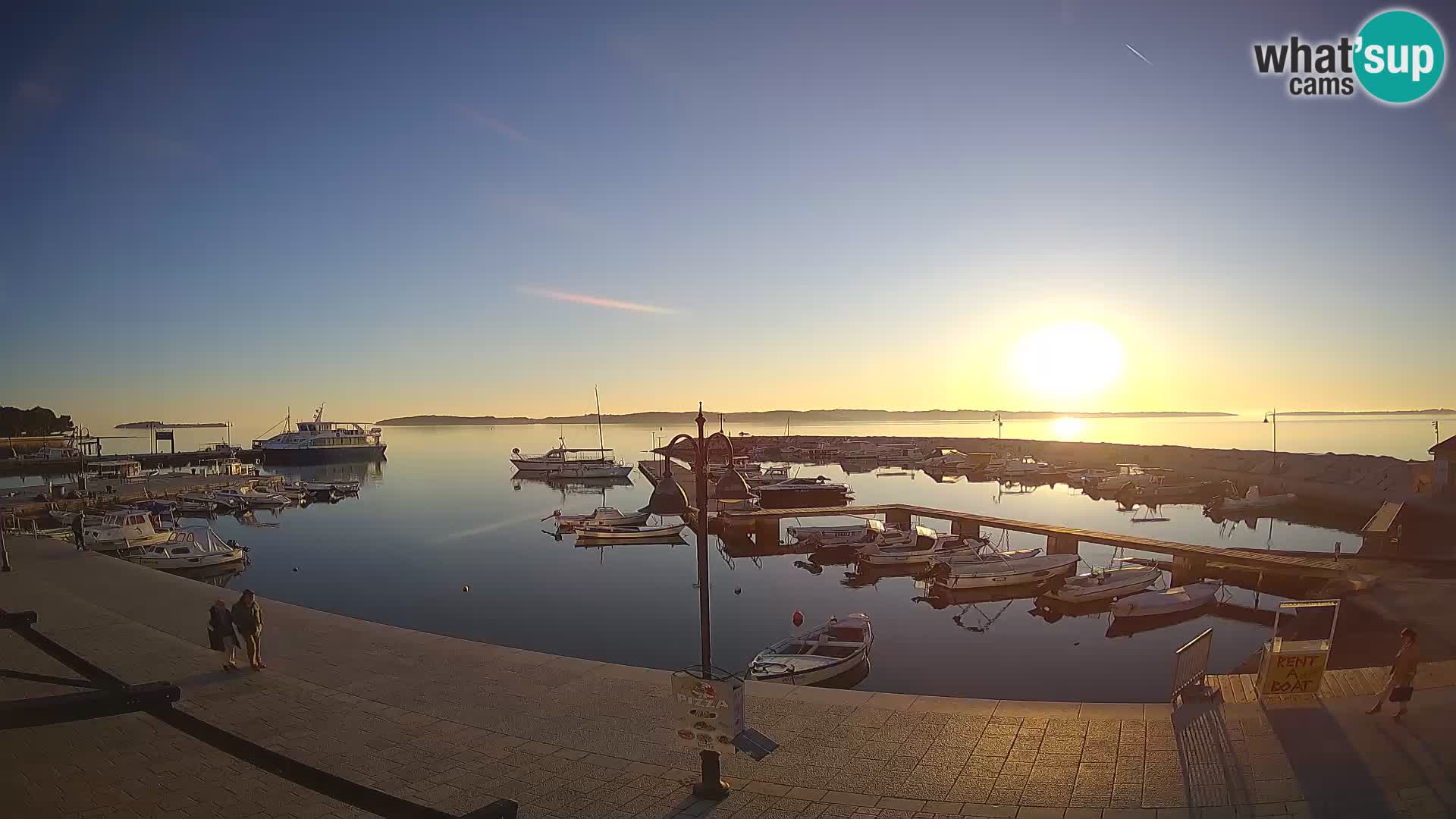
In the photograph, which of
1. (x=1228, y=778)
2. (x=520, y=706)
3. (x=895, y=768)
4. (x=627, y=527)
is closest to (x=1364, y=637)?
(x=1228, y=778)

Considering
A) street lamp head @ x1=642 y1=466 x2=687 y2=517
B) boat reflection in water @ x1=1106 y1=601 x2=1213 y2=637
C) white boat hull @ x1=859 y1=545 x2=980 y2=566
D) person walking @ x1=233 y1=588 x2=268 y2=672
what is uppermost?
street lamp head @ x1=642 y1=466 x2=687 y2=517

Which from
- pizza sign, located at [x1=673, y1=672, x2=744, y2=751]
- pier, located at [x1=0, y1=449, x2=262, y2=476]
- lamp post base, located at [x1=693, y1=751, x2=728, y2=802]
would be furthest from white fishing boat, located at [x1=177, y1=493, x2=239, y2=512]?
lamp post base, located at [x1=693, y1=751, x2=728, y2=802]

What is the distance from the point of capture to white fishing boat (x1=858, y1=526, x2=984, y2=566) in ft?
116

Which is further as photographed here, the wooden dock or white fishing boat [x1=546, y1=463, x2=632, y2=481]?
white fishing boat [x1=546, y1=463, x2=632, y2=481]

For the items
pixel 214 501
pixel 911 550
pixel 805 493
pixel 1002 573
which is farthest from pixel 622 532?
pixel 214 501

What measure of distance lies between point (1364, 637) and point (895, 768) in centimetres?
1983

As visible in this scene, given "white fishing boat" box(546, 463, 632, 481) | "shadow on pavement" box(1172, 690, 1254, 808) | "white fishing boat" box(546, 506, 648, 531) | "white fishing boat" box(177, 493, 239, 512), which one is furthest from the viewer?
"white fishing boat" box(546, 463, 632, 481)

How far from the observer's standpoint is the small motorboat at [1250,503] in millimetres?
54312

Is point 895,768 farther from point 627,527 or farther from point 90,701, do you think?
point 627,527

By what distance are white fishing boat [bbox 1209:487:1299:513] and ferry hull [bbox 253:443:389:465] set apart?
361 ft

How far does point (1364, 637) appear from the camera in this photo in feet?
67.1

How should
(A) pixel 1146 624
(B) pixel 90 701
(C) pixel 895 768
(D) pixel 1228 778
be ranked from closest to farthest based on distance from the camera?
(B) pixel 90 701 → (D) pixel 1228 778 → (C) pixel 895 768 → (A) pixel 1146 624

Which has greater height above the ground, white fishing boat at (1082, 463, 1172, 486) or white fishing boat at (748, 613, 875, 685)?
white fishing boat at (748, 613, 875, 685)

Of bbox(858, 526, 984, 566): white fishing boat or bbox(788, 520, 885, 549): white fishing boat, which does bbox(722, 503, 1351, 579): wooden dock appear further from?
bbox(858, 526, 984, 566): white fishing boat
